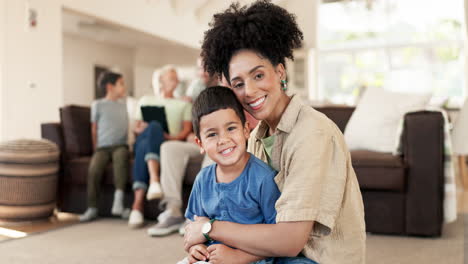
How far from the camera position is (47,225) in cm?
303

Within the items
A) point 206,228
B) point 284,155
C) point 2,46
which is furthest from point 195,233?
point 2,46

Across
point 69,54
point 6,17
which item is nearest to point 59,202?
point 6,17

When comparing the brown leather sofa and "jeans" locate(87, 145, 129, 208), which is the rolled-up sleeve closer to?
the brown leather sofa

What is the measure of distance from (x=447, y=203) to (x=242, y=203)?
6.12 feet

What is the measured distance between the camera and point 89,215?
312cm

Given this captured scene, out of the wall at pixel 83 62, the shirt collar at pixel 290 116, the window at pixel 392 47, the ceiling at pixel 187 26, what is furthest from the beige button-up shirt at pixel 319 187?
the wall at pixel 83 62

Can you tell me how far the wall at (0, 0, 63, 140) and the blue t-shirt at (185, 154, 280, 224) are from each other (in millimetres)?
4966

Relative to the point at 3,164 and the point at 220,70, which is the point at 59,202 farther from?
the point at 220,70

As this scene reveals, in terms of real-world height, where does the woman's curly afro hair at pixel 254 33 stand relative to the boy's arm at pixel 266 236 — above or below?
above

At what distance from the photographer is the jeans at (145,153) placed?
116 inches

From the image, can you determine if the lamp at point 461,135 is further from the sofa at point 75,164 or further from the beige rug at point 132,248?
the sofa at point 75,164

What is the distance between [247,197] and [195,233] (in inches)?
6.2

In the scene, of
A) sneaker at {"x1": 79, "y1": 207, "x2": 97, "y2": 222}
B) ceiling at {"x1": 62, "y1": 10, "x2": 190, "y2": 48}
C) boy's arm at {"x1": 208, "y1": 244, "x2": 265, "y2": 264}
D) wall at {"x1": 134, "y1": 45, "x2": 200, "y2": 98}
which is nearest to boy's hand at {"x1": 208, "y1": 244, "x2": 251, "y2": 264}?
boy's arm at {"x1": 208, "y1": 244, "x2": 265, "y2": 264}

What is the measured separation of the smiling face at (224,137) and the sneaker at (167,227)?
1.63 m
